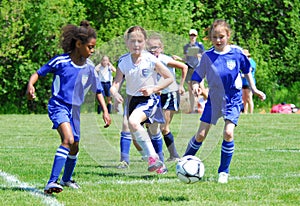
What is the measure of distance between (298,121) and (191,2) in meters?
10.3

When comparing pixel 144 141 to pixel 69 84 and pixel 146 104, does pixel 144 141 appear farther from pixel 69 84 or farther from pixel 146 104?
pixel 69 84

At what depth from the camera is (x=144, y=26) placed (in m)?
23.6

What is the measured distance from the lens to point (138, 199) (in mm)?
6723

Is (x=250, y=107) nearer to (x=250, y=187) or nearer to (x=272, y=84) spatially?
(x=272, y=84)

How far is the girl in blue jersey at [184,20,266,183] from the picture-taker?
8141mm

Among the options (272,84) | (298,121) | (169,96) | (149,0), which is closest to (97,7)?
(149,0)

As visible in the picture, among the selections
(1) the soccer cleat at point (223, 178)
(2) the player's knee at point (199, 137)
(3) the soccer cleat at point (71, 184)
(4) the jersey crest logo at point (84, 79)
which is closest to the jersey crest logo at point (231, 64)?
(2) the player's knee at point (199, 137)

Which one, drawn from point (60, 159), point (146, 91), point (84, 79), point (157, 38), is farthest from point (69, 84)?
point (157, 38)

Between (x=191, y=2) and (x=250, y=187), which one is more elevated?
(x=191, y=2)

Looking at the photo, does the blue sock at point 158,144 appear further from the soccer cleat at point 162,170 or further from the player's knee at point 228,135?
the player's knee at point 228,135

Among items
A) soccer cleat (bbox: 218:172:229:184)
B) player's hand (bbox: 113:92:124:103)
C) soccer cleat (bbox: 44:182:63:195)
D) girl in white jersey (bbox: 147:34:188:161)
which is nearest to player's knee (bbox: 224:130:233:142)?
soccer cleat (bbox: 218:172:229:184)

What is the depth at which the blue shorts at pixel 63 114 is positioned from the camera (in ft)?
23.7

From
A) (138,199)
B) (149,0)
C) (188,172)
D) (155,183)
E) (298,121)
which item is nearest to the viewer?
(138,199)

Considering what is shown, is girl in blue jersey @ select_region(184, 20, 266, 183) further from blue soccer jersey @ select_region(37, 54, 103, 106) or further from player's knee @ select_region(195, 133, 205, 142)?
blue soccer jersey @ select_region(37, 54, 103, 106)
